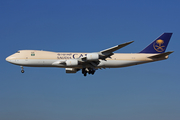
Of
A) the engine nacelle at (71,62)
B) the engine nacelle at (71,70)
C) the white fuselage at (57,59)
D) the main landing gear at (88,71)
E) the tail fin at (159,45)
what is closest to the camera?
the engine nacelle at (71,62)

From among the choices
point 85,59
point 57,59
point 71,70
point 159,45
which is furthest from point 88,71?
point 159,45

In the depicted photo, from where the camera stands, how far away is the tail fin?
2200 inches

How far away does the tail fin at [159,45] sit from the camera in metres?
55.9

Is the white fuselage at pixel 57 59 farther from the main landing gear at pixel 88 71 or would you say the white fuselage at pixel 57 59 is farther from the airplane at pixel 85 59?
the main landing gear at pixel 88 71

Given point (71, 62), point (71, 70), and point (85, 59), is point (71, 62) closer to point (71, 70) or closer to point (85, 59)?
point (85, 59)

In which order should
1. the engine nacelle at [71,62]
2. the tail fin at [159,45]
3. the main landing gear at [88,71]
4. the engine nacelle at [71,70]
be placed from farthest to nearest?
the engine nacelle at [71,70]
the tail fin at [159,45]
the main landing gear at [88,71]
the engine nacelle at [71,62]

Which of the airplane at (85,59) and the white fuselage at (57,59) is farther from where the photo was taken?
the white fuselage at (57,59)

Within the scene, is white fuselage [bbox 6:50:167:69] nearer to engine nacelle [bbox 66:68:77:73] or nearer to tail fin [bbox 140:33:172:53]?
tail fin [bbox 140:33:172:53]

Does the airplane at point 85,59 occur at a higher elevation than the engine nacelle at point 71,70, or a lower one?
higher

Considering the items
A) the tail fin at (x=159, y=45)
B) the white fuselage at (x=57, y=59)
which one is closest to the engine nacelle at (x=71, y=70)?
the white fuselage at (x=57, y=59)

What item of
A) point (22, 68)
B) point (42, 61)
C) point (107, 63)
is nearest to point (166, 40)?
point (107, 63)

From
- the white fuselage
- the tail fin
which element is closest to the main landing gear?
the white fuselage

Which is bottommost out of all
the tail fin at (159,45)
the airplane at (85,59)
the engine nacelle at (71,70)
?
the engine nacelle at (71,70)

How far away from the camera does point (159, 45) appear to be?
5631cm
